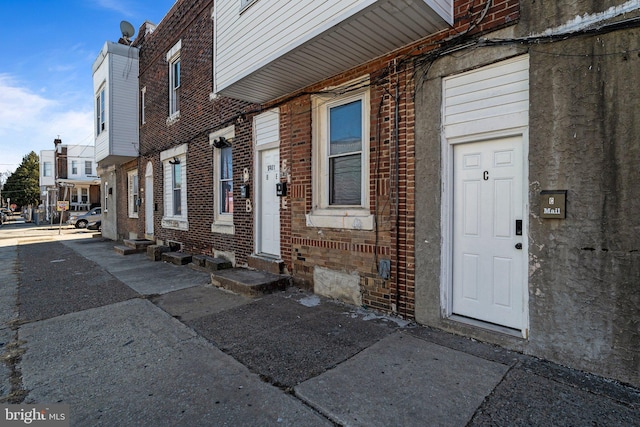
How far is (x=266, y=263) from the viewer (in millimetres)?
6613

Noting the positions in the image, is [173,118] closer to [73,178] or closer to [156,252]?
[156,252]

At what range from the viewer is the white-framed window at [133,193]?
532 inches

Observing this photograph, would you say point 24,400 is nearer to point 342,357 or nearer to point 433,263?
point 342,357

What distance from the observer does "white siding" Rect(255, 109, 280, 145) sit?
654cm

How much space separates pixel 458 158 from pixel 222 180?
19.3 feet

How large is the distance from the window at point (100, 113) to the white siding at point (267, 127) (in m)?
9.27

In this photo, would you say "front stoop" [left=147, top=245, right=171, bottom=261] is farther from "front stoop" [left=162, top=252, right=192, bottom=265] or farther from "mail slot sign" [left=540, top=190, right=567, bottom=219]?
"mail slot sign" [left=540, top=190, right=567, bottom=219]

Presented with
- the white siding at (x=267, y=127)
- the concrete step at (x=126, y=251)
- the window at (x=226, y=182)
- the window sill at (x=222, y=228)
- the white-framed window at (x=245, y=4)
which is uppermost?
the white-framed window at (x=245, y=4)

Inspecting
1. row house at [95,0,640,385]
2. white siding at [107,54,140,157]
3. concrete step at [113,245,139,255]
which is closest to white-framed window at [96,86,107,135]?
white siding at [107,54,140,157]

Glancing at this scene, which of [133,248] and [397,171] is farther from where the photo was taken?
[133,248]

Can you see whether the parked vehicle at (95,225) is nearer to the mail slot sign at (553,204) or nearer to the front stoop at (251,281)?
the front stoop at (251,281)

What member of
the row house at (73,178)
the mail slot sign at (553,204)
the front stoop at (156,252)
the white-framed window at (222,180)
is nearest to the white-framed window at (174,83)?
the white-framed window at (222,180)

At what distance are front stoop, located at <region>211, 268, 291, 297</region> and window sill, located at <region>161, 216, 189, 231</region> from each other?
144 inches

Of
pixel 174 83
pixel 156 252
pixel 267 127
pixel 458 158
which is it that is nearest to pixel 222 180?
pixel 267 127
